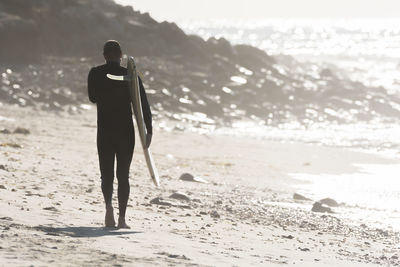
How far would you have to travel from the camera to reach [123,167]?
7.53m

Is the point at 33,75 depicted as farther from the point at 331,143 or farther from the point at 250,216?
the point at 250,216

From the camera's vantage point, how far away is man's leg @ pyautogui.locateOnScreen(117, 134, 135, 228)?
7.44 meters

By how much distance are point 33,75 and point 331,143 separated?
9260mm

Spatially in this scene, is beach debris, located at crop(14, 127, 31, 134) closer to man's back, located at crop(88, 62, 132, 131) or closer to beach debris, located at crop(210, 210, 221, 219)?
beach debris, located at crop(210, 210, 221, 219)

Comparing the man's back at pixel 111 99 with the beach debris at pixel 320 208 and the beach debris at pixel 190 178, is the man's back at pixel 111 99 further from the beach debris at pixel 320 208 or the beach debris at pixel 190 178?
the beach debris at pixel 190 178

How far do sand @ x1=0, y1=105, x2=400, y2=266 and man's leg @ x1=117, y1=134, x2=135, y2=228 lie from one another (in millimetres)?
208

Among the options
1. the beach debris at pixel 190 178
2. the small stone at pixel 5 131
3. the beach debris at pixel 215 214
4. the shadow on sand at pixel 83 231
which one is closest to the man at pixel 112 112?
the shadow on sand at pixel 83 231

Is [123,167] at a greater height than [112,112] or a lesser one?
lesser

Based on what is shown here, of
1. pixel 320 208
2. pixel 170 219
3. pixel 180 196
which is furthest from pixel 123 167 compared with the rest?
pixel 320 208

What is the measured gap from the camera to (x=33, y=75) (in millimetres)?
25656

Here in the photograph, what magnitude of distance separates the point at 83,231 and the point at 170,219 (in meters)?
1.82

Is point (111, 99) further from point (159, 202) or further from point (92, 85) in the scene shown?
point (159, 202)

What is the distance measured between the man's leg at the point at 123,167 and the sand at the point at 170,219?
0.68ft

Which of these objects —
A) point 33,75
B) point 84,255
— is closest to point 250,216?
point 84,255
